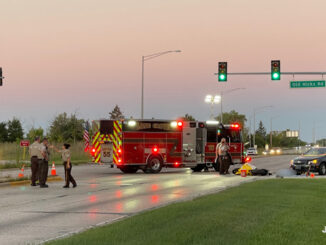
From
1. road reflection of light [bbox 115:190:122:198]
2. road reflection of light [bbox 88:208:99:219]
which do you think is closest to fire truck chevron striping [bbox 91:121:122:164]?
road reflection of light [bbox 115:190:122:198]

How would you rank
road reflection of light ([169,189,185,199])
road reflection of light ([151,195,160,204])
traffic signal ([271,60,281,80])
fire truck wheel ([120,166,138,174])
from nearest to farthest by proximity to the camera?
road reflection of light ([151,195,160,204])
road reflection of light ([169,189,185,199])
fire truck wheel ([120,166,138,174])
traffic signal ([271,60,281,80])

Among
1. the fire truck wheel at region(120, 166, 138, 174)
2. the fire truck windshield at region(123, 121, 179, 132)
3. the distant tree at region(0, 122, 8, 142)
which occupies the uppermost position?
the distant tree at region(0, 122, 8, 142)

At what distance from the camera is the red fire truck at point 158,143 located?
3203 centimetres

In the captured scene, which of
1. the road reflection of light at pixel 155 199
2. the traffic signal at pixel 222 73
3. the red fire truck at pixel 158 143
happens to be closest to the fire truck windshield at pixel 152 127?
the red fire truck at pixel 158 143

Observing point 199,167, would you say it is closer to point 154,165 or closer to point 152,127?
point 154,165

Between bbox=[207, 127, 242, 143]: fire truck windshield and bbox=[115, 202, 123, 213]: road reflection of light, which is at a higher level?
bbox=[207, 127, 242, 143]: fire truck windshield

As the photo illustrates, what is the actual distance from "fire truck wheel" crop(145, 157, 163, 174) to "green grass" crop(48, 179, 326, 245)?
1728 cm

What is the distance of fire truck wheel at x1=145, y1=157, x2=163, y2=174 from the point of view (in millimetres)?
32719

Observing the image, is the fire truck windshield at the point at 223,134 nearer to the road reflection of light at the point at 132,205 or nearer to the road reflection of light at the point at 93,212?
the road reflection of light at the point at 132,205

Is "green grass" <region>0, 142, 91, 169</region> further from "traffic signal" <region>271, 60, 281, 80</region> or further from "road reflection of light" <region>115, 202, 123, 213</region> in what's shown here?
"road reflection of light" <region>115, 202, 123, 213</region>

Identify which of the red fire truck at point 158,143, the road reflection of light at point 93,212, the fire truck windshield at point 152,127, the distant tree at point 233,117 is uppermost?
the distant tree at point 233,117

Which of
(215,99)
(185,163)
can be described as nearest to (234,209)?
(185,163)

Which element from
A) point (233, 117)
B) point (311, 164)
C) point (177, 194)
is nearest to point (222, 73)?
point (311, 164)

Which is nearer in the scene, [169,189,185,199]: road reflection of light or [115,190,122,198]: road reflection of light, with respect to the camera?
[169,189,185,199]: road reflection of light
